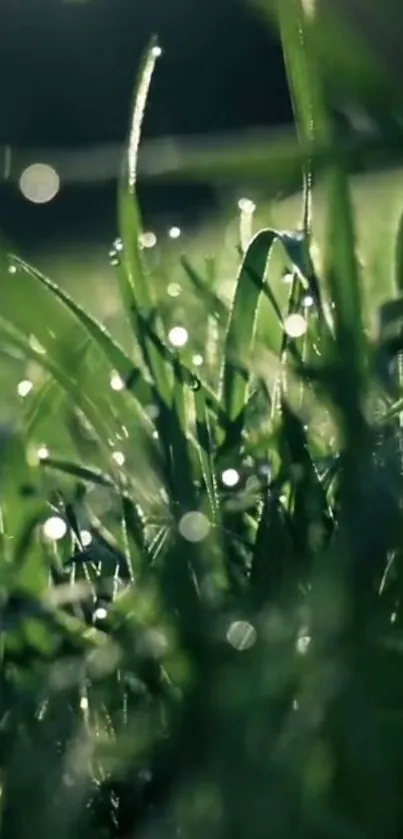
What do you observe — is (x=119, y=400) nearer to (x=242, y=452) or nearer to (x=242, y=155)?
(x=242, y=452)

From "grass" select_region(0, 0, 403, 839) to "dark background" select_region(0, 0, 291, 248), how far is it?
275 inches

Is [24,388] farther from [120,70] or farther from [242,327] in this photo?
[120,70]

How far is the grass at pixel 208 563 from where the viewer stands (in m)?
0.34

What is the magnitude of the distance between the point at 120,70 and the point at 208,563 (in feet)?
24.9

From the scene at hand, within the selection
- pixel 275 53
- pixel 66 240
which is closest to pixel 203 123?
pixel 275 53

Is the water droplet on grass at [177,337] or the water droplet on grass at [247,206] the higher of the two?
the water droplet on grass at [247,206]

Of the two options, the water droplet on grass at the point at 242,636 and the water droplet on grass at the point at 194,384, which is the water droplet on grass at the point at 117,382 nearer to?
the water droplet on grass at the point at 194,384

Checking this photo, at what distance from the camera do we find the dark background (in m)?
7.58

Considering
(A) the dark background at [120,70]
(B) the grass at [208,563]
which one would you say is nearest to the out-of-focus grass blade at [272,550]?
(B) the grass at [208,563]

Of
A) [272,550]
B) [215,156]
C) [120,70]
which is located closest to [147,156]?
[215,156]

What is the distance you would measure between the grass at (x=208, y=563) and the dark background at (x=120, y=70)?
6982 millimetres

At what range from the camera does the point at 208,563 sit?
403mm

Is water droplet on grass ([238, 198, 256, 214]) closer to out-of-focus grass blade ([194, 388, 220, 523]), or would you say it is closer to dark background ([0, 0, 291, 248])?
out-of-focus grass blade ([194, 388, 220, 523])

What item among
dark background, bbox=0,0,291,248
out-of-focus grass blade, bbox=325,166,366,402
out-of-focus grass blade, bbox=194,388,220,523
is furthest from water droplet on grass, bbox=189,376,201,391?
dark background, bbox=0,0,291,248
